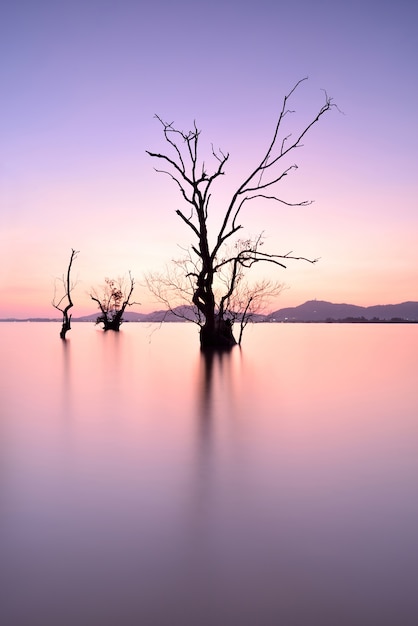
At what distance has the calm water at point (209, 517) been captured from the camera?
2.31 m

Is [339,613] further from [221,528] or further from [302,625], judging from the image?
[221,528]

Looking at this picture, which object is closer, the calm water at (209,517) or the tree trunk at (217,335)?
the calm water at (209,517)

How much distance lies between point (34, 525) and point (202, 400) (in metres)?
6.61

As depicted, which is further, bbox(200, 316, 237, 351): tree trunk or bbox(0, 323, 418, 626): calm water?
bbox(200, 316, 237, 351): tree trunk

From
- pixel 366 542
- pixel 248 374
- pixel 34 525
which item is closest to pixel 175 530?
pixel 34 525

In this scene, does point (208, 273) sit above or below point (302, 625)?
above

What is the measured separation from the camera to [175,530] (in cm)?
318

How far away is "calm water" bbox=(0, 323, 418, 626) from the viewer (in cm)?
231

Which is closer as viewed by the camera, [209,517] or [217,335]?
[209,517]

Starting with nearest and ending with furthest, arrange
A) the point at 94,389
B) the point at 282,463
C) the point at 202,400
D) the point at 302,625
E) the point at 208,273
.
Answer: the point at 302,625, the point at 282,463, the point at 202,400, the point at 94,389, the point at 208,273

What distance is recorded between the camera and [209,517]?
3.46m

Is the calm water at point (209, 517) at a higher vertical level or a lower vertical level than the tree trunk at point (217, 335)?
lower

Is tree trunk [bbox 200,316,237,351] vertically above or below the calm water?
above

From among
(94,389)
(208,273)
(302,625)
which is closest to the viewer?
(302,625)
